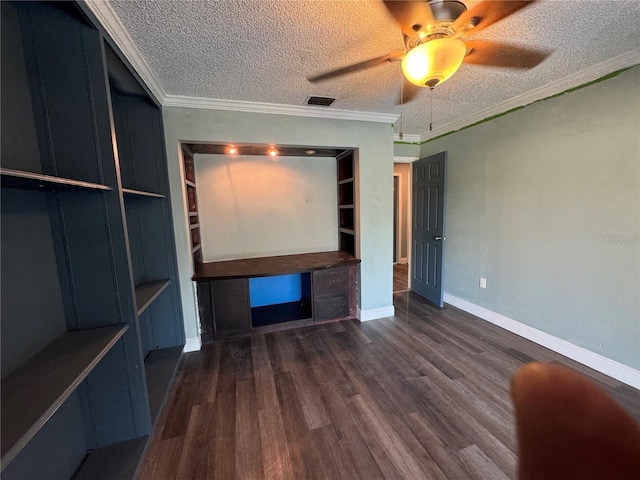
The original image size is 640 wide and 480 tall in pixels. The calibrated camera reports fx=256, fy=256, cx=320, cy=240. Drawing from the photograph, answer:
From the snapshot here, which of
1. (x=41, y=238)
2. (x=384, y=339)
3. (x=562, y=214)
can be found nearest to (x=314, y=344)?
(x=384, y=339)

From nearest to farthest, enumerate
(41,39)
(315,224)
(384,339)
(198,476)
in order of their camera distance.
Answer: (41,39) → (198,476) → (384,339) → (315,224)

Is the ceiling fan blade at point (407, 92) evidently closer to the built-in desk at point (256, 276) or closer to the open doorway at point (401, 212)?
the built-in desk at point (256, 276)

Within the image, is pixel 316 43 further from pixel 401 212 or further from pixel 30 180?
pixel 401 212

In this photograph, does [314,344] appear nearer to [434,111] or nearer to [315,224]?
[315,224]

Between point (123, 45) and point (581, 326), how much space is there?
12.8 ft

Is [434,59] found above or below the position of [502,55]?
below

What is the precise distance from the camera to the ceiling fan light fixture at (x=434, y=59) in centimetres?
124

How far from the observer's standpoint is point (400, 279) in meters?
4.70

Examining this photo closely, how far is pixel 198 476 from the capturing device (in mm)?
1342

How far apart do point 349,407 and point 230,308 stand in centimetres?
152

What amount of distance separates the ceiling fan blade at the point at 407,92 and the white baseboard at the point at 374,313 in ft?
7.49

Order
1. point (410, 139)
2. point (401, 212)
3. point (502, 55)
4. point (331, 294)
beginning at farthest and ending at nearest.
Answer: point (401, 212)
point (410, 139)
point (331, 294)
point (502, 55)

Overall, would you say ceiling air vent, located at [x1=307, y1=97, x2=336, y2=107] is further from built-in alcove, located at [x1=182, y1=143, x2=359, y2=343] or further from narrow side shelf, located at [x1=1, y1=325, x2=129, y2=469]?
narrow side shelf, located at [x1=1, y1=325, x2=129, y2=469]

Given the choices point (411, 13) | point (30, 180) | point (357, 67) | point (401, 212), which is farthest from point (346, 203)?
point (30, 180)
